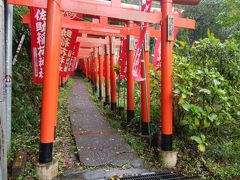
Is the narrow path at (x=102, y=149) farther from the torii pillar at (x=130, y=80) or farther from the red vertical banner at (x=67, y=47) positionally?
the red vertical banner at (x=67, y=47)

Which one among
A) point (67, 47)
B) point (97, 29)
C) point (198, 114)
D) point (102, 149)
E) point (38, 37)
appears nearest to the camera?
point (198, 114)

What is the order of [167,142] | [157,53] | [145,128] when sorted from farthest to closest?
[157,53] → [145,128] → [167,142]

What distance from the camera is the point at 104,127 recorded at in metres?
6.95

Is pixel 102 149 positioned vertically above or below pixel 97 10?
below

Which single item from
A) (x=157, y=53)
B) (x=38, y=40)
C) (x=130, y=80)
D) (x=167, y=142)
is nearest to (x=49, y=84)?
(x=38, y=40)

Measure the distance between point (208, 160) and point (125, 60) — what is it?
12.0 ft

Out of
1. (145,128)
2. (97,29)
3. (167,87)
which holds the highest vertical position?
(97,29)

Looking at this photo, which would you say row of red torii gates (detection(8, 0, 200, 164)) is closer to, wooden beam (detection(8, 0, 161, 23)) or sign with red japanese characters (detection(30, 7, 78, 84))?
wooden beam (detection(8, 0, 161, 23))

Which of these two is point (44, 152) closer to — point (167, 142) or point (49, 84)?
point (49, 84)

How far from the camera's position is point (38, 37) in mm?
4934

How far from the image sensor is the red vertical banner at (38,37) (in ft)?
15.7

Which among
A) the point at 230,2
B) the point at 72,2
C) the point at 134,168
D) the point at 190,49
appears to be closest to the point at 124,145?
the point at 134,168

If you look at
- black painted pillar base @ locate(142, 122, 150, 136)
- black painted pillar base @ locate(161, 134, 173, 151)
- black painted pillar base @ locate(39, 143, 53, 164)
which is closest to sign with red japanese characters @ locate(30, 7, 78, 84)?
black painted pillar base @ locate(39, 143, 53, 164)

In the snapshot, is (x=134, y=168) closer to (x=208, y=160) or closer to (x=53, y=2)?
(x=208, y=160)
